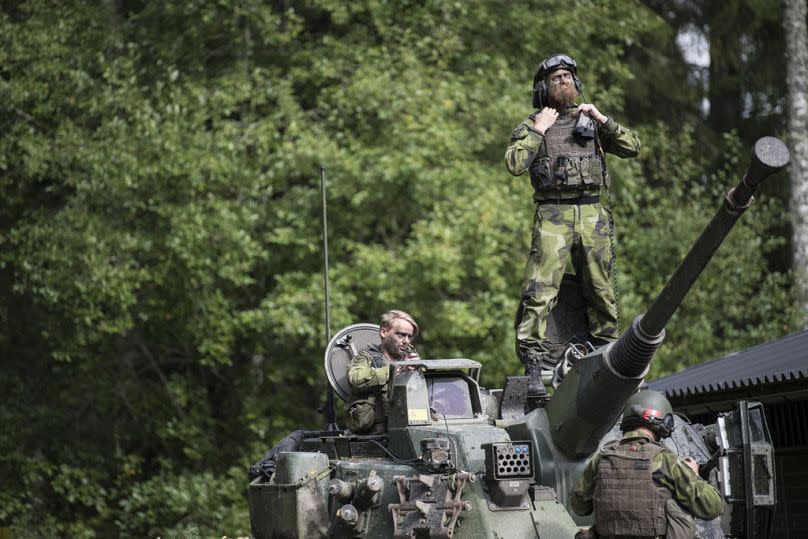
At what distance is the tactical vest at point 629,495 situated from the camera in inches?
331

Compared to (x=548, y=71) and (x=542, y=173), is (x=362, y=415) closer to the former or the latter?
(x=542, y=173)

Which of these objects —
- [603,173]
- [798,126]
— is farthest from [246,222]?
[603,173]

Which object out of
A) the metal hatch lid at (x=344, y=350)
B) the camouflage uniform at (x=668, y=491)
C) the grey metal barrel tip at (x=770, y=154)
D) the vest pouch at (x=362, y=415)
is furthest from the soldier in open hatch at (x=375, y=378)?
the grey metal barrel tip at (x=770, y=154)

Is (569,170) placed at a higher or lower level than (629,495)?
higher

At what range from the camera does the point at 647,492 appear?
841 centimetres

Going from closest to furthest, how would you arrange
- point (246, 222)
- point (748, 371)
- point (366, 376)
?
point (366, 376) → point (748, 371) → point (246, 222)

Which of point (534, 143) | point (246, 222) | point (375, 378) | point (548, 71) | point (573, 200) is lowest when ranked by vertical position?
point (375, 378)

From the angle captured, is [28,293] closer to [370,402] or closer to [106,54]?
[106,54]

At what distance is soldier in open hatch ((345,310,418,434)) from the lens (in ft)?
34.9

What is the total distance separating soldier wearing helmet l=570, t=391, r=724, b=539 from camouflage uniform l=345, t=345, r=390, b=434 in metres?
2.36

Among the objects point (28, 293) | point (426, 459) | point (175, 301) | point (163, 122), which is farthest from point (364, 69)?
point (426, 459)

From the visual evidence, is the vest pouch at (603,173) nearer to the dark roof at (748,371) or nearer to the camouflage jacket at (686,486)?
the camouflage jacket at (686,486)

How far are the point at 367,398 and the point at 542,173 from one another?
6.86 feet

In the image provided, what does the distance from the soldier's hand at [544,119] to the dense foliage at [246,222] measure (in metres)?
9.49
